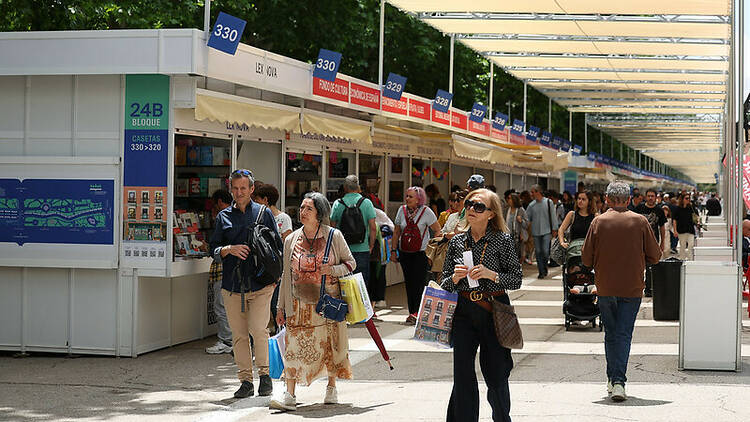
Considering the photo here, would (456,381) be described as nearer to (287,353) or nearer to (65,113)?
(287,353)

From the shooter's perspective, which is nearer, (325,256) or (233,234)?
(325,256)

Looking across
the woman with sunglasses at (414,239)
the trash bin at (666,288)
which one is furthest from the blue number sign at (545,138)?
the woman with sunglasses at (414,239)

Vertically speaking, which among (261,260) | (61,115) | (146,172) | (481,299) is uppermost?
(61,115)

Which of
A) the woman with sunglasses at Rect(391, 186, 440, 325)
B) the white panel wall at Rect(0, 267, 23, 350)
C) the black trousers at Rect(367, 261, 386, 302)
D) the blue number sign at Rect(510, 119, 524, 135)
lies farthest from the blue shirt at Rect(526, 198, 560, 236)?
the white panel wall at Rect(0, 267, 23, 350)

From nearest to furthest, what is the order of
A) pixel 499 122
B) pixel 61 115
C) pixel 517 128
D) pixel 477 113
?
pixel 61 115
pixel 477 113
pixel 499 122
pixel 517 128

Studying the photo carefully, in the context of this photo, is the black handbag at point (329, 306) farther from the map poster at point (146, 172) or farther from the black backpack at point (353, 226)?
the black backpack at point (353, 226)

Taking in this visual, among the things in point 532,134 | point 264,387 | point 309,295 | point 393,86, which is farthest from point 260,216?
point 532,134

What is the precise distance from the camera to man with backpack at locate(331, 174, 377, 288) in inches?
495

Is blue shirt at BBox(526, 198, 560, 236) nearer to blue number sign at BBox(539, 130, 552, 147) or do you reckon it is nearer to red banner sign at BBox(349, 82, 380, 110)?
red banner sign at BBox(349, 82, 380, 110)

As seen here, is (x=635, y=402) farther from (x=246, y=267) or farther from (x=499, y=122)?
(x=499, y=122)

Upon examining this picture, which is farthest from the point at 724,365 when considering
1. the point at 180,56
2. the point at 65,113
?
the point at 65,113

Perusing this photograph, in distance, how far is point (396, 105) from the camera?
55.0 feet

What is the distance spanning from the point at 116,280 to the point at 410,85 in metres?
26.8

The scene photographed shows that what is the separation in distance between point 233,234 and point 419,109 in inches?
392
